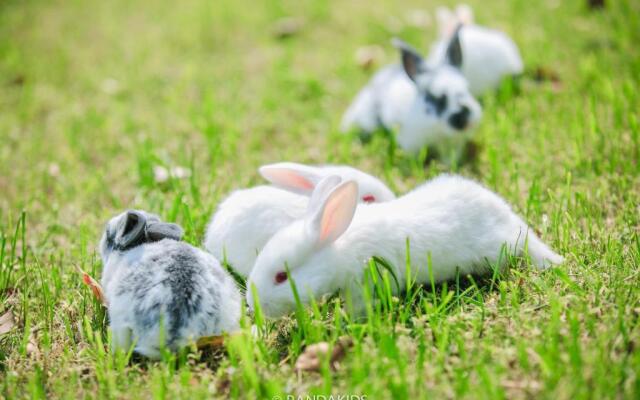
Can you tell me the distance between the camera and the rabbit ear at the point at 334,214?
2.34 m

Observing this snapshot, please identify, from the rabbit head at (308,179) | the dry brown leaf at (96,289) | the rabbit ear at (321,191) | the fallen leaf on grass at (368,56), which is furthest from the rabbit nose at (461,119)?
the dry brown leaf at (96,289)

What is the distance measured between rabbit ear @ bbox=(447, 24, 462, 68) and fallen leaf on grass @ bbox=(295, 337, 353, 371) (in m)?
2.69

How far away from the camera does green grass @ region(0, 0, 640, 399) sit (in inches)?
80.9

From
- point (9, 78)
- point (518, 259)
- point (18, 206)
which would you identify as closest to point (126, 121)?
point (18, 206)

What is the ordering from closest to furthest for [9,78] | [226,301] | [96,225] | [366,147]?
[226,301], [96,225], [366,147], [9,78]

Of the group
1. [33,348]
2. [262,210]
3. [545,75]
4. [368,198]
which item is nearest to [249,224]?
[262,210]

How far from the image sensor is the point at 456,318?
2.25 metres

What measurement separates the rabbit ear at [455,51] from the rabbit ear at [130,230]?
2560mm

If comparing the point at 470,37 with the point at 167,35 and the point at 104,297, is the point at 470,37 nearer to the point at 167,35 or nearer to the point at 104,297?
the point at 167,35

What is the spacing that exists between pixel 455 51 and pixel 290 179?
1875 mm

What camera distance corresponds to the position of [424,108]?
405cm

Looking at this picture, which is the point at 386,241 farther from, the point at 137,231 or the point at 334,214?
the point at 137,231

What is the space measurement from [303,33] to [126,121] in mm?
2529

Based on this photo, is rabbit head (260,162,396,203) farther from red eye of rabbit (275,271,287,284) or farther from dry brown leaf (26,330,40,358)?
dry brown leaf (26,330,40,358)
